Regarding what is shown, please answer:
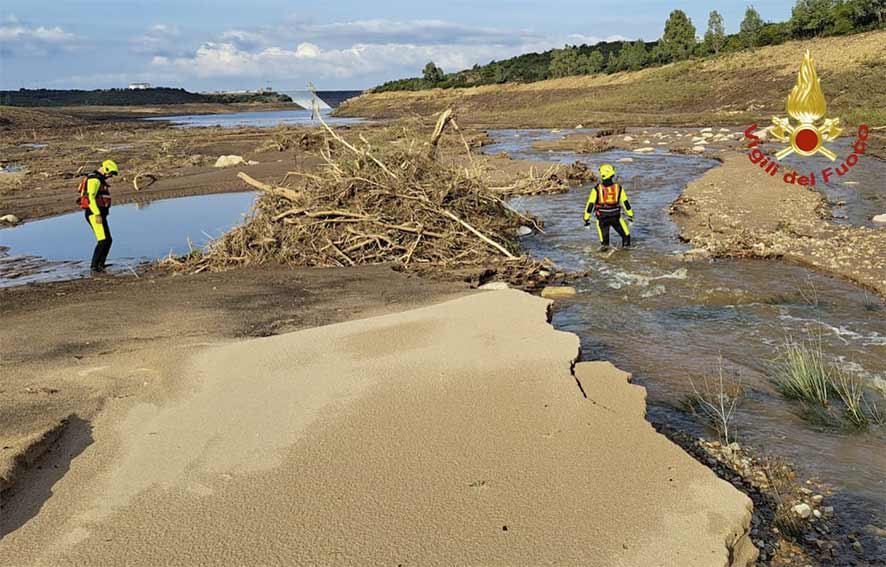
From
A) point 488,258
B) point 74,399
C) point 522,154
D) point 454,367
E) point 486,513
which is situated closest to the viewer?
point 486,513

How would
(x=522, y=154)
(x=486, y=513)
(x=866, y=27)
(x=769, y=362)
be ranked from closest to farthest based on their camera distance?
(x=486, y=513)
(x=769, y=362)
(x=522, y=154)
(x=866, y=27)

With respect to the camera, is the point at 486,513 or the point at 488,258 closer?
the point at 486,513

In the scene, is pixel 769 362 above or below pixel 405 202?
below

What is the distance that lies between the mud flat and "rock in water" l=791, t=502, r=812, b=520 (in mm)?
644

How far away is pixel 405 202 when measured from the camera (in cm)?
980

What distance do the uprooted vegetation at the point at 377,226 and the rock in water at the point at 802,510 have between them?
5.38 metres

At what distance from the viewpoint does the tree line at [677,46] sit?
42188 mm

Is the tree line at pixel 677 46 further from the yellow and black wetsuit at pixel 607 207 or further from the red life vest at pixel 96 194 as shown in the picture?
the red life vest at pixel 96 194

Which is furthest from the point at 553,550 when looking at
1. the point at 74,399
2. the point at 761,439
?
the point at 74,399

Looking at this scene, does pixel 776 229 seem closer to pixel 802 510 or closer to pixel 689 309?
pixel 689 309

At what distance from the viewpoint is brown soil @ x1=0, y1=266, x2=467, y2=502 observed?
4309 millimetres

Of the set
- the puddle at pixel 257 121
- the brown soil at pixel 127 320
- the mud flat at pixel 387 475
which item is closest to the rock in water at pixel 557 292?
the brown soil at pixel 127 320

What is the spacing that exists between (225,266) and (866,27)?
43689mm

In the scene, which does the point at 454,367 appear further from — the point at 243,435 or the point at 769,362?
the point at 769,362
